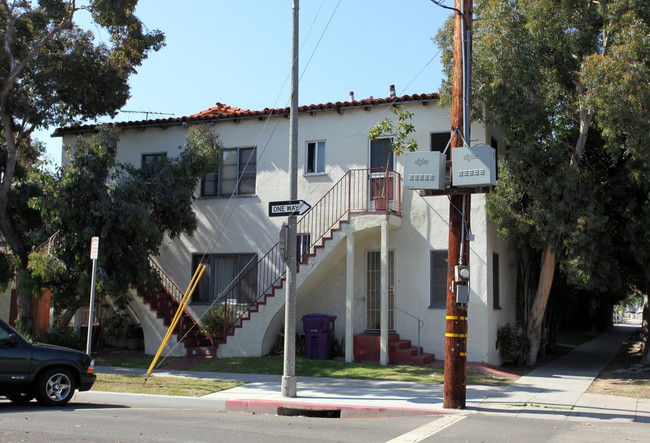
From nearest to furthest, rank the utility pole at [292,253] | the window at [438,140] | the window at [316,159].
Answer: the utility pole at [292,253] → the window at [438,140] → the window at [316,159]

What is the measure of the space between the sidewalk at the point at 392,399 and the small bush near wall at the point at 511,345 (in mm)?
2073

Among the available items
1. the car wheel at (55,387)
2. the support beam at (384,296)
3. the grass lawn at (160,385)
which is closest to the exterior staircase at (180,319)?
the grass lawn at (160,385)

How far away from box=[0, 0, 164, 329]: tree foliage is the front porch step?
337 inches

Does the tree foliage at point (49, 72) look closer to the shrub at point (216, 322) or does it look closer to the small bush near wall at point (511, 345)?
the shrub at point (216, 322)

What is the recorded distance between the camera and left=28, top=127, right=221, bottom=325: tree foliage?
14727mm

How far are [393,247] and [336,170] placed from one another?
9.05 ft

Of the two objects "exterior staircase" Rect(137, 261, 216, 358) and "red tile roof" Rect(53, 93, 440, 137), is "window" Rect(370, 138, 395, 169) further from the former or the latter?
"exterior staircase" Rect(137, 261, 216, 358)

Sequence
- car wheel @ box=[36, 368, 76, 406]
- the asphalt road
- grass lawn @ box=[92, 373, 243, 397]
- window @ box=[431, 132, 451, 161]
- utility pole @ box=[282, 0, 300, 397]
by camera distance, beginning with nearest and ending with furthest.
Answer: the asphalt road → car wheel @ box=[36, 368, 76, 406] → utility pole @ box=[282, 0, 300, 397] → grass lawn @ box=[92, 373, 243, 397] → window @ box=[431, 132, 451, 161]

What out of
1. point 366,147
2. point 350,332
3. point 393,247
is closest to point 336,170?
point 366,147

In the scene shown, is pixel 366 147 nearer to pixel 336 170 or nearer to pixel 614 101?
pixel 336 170

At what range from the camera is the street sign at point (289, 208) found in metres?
11.3

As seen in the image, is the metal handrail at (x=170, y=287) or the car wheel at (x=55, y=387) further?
the metal handrail at (x=170, y=287)

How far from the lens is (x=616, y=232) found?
53.6 ft

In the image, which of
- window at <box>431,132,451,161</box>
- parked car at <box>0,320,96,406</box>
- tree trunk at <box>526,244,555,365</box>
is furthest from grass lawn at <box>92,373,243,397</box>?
tree trunk at <box>526,244,555,365</box>
